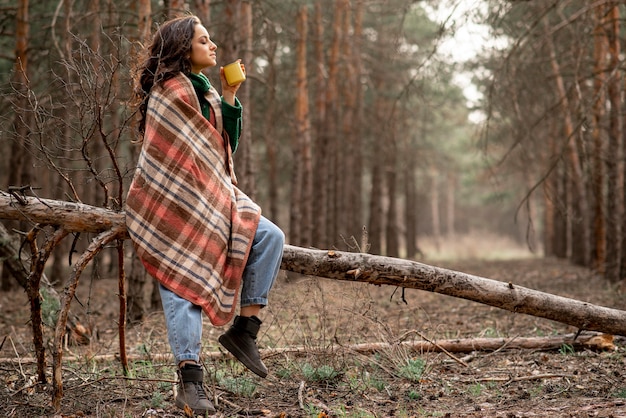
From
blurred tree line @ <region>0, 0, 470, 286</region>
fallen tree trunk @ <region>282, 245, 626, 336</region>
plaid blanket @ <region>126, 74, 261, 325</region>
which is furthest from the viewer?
blurred tree line @ <region>0, 0, 470, 286</region>

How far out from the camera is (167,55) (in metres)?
3.83

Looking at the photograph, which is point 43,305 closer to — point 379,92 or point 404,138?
point 379,92

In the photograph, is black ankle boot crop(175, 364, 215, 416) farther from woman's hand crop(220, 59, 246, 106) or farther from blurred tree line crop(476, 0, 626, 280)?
blurred tree line crop(476, 0, 626, 280)

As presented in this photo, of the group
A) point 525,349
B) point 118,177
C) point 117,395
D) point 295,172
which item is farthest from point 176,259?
point 295,172

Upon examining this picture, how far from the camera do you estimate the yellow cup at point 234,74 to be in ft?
12.5

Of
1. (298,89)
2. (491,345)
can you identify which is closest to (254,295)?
(491,345)

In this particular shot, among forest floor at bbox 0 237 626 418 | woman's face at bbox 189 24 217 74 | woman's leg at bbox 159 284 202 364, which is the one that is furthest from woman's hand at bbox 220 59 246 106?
forest floor at bbox 0 237 626 418

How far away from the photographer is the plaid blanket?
374cm

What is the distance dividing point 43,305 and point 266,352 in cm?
220

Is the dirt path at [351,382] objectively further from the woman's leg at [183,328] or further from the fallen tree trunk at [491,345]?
the woman's leg at [183,328]

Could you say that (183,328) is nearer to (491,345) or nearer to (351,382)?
(351,382)

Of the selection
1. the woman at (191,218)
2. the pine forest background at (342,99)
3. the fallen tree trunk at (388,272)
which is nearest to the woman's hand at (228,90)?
the woman at (191,218)

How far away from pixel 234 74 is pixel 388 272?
5.33 feet

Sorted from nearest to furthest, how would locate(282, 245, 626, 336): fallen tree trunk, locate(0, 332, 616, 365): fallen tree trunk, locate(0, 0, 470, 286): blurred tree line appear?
locate(282, 245, 626, 336): fallen tree trunk → locate(0, 332, 616, 365): fallen tree trunk → locate(0, 0, 470, 286): blurred tree line
